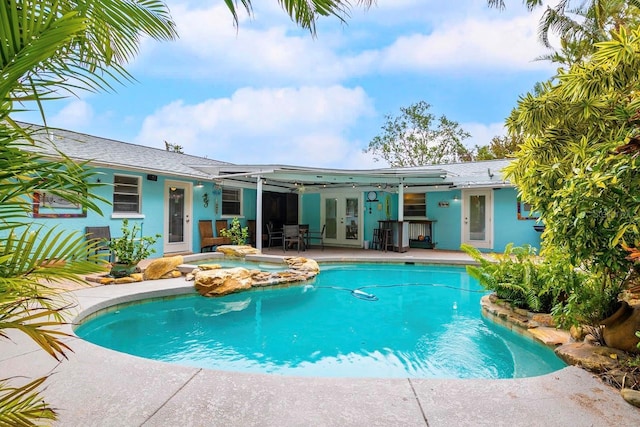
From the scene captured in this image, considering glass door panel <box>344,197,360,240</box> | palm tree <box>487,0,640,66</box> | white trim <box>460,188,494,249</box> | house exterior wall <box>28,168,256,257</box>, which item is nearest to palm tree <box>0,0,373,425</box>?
house exterior wall <box>28,168,256,257</box>

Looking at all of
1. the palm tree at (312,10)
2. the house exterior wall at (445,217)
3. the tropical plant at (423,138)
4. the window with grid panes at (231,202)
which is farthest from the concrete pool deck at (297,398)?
the tropical plant at (423,138)

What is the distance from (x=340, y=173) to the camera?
1004 centimetres

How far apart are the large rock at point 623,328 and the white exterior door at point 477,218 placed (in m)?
8.65

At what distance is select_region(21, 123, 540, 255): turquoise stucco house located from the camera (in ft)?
27.4

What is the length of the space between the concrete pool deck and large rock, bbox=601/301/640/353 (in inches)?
24.3

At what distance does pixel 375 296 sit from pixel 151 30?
18.2 ft

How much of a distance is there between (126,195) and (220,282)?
440cm

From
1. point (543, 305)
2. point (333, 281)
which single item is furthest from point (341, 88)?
point (543, 305)

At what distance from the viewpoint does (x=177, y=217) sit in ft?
32.2

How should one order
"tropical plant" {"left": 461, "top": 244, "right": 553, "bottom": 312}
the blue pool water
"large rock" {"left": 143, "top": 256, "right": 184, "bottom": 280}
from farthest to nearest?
1. "large rock" {"left": 143, "top": 256, "right": 184, "bottom": 280}
2. "tropical plant" {"left": 461, "top": 244, "right": 553, "bottom": 312}
3. the blue pool water

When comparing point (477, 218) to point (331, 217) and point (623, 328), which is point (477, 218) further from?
point (623, 328)

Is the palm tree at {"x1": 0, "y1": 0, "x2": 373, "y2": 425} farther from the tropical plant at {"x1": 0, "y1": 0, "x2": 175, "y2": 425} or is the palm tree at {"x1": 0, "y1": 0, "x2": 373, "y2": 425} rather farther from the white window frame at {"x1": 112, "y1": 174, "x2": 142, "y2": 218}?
the white window frame at {"x1": 112, "y1": 174, "x2": 142, "y2": 218}

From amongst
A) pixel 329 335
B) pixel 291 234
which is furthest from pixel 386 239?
pixel 329 335

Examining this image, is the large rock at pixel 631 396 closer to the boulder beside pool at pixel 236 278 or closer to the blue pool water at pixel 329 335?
the blue pool water at pixel 329 335
